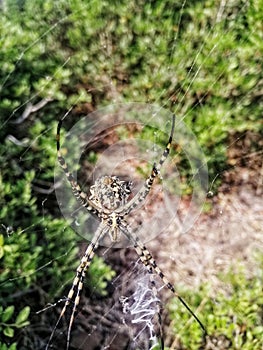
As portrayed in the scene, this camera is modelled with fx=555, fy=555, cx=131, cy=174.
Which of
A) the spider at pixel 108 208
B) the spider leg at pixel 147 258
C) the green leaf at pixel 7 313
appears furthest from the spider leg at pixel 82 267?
the green leaf at pixel 7 313

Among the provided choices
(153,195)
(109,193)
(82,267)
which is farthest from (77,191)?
(153,195)

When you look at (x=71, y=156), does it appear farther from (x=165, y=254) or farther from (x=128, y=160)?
(x=165, y=254)

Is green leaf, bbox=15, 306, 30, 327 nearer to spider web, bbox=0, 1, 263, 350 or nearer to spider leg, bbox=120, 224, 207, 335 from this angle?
spider web, bbox=0, 1, 263, 350

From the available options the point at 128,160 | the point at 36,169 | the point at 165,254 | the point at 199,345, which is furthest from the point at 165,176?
the point at 199,345

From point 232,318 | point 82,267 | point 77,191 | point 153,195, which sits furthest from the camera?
point 153,195

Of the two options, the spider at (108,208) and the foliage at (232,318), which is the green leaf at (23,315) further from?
the foliage at (232,318)

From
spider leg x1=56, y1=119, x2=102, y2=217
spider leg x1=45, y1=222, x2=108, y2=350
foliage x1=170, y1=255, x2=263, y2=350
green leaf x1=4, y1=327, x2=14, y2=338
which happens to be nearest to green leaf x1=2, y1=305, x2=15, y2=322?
green leaf x1=4, y1=327, x2=14, y2=338

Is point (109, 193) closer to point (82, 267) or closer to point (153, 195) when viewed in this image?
point (82, 267)
